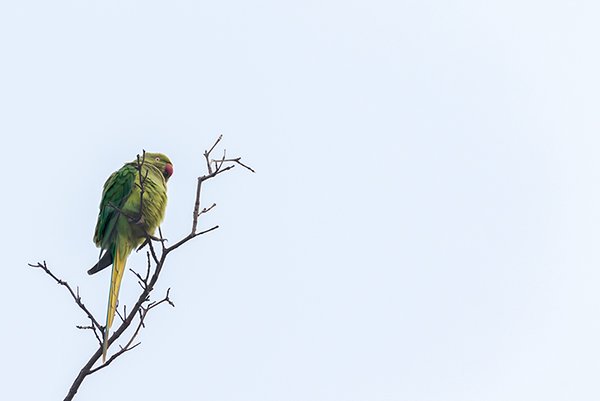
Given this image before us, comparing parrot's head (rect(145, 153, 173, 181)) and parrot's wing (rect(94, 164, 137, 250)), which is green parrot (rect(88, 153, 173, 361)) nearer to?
parrot's wing (rect(94, 164, 137, 250))

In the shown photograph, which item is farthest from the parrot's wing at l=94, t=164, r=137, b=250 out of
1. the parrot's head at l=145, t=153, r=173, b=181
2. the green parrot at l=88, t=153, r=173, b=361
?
the parrot's head at l=145, t=153, r=173, b=181

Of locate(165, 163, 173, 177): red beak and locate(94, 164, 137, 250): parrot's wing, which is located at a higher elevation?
locate(165, 163, 173, 177): red beak

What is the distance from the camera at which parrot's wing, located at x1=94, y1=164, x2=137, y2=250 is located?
5.85m

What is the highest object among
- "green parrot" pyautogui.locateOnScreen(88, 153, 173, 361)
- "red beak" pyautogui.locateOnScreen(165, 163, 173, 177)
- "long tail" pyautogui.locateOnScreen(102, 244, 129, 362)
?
"red beak" pyautogui.locateOnScreen(165, 163, 173, 177)

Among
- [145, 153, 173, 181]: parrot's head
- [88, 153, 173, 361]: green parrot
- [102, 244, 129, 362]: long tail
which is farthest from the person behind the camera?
[145, 153, 173, 181]: parrot's head

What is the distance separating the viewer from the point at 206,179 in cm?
416

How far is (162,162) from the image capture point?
A: 22.4ft

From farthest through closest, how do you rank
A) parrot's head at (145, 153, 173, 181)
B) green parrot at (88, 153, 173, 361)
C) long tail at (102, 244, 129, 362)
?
parrot's head at (145, 153, 173, 181), green parrot at (88, 153, 173, 361), long tail at (102, 244, 129, 362)

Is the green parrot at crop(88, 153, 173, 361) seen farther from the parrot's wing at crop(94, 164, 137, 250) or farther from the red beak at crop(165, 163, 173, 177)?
the red beak at crop(165, 163, 173, 177)

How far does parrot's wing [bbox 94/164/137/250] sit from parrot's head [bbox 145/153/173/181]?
0.53 m

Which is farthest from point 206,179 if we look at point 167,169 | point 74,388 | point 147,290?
point 167,169

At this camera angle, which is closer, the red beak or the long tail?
the long tail

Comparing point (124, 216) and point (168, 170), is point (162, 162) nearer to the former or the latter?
point (168, 170)

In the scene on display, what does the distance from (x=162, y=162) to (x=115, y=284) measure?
1861mm
